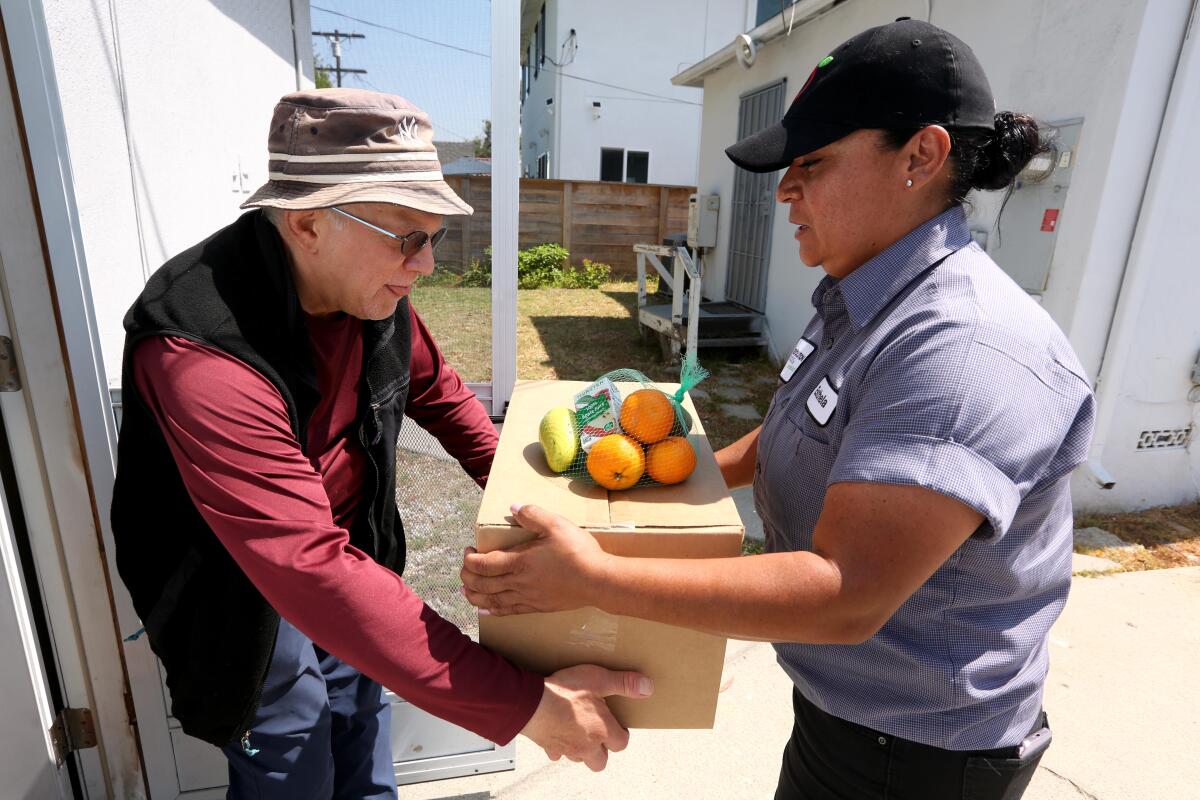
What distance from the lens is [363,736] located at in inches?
69.4

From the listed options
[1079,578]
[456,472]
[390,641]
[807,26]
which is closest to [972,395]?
[390,641]

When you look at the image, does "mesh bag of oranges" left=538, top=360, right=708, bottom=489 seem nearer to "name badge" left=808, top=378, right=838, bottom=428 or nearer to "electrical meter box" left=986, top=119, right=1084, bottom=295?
"name badge" left=808, top=378, right=838, bottom=428

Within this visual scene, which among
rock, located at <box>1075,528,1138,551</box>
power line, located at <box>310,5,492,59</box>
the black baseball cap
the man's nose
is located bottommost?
rock, located at <box>1075,528,1138,551</box>

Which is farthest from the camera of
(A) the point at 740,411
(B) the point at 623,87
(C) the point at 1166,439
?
(B) the point at 623,87

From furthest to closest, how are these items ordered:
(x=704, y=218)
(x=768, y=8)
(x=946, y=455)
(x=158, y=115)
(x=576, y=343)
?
1. (x=768, y=8)
2. (x=704, y=218)
3. (x=576, y=343)
4. (x=158, y=115)
5. (x=946, y=455)

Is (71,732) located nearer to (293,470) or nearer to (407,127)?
(293,470)

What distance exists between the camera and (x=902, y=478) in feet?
2.92

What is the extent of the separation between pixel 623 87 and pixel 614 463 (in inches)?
581

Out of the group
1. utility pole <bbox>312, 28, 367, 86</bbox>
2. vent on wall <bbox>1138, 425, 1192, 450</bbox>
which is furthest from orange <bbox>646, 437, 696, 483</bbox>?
vent on wall <bbox>1138, 425, 1192, 450</bbox>

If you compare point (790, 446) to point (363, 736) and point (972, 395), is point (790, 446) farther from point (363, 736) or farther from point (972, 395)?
point (363, 736)

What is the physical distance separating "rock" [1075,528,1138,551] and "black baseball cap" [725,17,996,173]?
3.91 metres

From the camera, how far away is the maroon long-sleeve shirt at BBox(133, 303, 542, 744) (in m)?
1.10

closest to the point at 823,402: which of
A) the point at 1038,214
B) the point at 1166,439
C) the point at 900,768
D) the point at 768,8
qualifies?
the point at 900,768

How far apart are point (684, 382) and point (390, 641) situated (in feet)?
2.46
